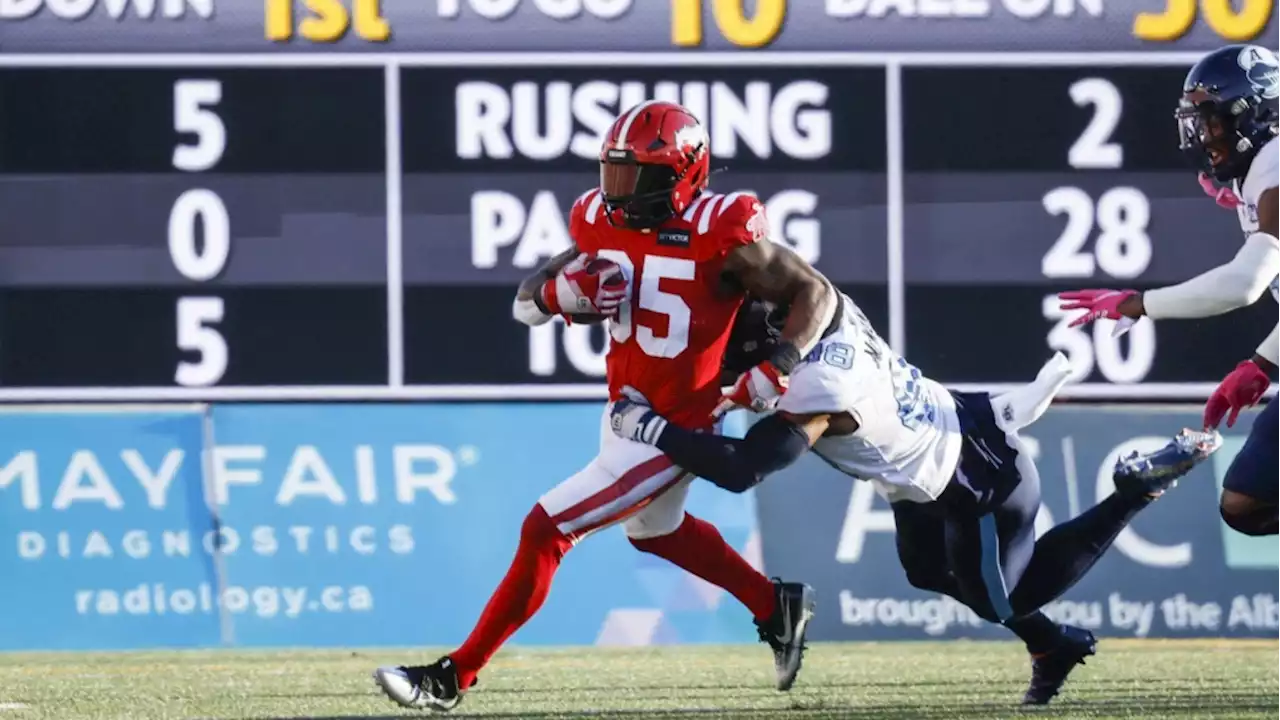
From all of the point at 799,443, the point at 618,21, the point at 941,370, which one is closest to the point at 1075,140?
the point at 941,370

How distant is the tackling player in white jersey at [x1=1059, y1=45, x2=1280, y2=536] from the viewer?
5422mm

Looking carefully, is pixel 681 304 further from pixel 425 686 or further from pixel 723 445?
pixel 425 686

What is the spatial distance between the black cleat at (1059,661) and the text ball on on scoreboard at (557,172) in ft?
9.83

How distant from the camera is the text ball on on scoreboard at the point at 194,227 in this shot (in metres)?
8.56

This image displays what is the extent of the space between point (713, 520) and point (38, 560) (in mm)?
2447

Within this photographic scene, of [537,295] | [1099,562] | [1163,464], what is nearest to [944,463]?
[1163,464]

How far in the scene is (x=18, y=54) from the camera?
28.0 feet

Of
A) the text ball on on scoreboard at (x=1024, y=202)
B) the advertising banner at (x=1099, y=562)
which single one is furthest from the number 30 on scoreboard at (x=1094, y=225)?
the advertising banner at (x=1099, y=562)

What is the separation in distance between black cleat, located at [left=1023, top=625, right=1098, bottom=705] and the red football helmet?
145cm

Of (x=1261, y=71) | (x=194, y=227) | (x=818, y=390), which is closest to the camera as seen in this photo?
(x=818, y=390)

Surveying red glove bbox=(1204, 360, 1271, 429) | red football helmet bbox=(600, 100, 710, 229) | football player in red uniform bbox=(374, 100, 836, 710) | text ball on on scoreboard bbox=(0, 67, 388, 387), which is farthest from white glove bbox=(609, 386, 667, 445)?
text ball on on scoreboard bbox=(0, 67, 388, 387)

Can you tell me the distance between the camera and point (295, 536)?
27.8 ft

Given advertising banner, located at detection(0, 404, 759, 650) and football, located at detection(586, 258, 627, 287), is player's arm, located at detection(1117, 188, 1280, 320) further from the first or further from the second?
advertising banner, located at detection(0, 404, 759, 650)

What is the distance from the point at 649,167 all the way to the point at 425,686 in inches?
52.6
